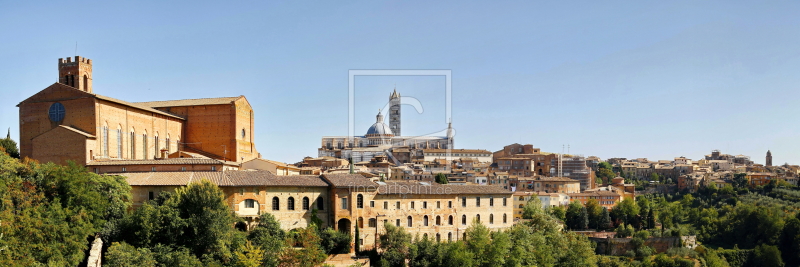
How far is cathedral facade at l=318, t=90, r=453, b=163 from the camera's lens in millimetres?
107250

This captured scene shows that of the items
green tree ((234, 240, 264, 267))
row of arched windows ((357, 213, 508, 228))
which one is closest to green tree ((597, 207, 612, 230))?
row of arched windows ((357, 213, 508, 228))

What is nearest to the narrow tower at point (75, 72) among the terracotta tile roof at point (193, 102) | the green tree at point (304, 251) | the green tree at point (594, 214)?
the terracotta tile roof at point (193, 102)

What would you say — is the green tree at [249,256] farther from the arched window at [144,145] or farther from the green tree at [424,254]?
the arched window at [144,145]

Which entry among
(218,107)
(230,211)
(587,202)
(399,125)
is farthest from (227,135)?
(399,125)

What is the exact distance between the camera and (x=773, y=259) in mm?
57938

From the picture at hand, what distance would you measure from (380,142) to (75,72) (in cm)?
7849

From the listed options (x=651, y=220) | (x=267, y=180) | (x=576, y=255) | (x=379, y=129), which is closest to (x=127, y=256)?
(x=267, y=180)

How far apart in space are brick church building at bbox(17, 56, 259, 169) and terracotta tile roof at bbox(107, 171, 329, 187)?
6.15ft

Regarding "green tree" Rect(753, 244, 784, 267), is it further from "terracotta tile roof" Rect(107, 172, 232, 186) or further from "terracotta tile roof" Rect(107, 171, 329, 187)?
"terracotta tile roof" Rect(107, 172, 232, 186)

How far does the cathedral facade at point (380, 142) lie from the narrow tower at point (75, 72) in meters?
64.0

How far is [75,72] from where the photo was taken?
41.9 m

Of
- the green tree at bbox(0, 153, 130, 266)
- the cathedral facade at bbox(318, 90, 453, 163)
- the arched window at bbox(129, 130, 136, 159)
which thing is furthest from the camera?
the cathedral facade at bbox(318, 90, 453, 163)

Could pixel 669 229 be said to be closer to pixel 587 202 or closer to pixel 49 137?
pixel 587 202

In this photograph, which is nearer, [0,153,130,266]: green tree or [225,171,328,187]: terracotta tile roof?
[0,153,130,266]: green tree
